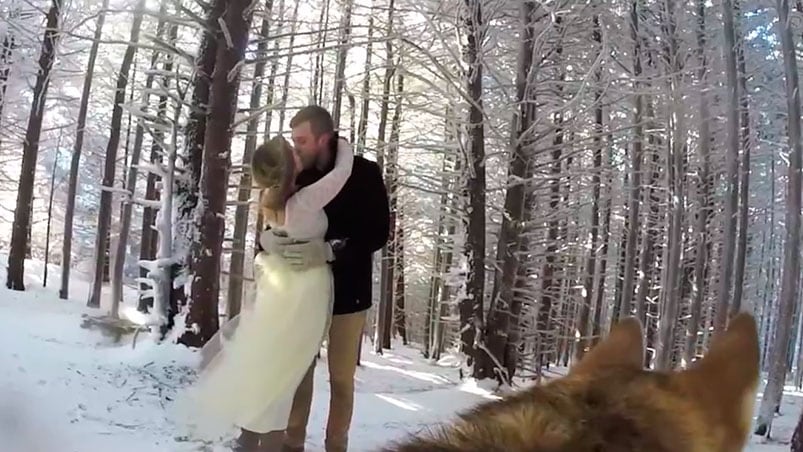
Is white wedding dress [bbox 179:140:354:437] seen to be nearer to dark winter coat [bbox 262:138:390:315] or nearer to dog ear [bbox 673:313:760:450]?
dark winter coat [bbox 262:138:390:315]

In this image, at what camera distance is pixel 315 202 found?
12.3 ft

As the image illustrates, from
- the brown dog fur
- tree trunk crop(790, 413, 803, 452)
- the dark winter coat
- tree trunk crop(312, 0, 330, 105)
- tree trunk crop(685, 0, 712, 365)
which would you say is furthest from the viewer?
tree trunk crop(685, 0, 712, 365)

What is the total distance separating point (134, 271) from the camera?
2627 centimetres

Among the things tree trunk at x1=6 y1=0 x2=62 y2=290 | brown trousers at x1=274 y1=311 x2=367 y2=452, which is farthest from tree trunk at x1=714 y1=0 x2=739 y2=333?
tree trunk at x1=6 y1=0 x2=62 y2=290

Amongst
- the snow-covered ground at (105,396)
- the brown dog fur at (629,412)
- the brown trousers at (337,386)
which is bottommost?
the snow-covered ground at (105,396)

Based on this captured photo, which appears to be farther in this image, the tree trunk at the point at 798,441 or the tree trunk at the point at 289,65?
the tree trunk at the point at 289,65

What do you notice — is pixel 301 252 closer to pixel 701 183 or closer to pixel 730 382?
pixel 730 382

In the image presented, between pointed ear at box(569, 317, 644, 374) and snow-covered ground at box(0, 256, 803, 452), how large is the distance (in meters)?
1.81

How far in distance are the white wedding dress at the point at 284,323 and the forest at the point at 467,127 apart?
2.27 ft

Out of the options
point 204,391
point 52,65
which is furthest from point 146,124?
point 52,65

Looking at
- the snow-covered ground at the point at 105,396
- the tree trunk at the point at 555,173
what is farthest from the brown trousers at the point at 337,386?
the tree trunk at the point at 555,173

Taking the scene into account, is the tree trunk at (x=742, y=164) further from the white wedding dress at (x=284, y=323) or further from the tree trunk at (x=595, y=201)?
the white wedding dress at (x=284, y=323)

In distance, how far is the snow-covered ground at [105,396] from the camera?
4273mm

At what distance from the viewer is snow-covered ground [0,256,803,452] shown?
427 centimetres
